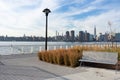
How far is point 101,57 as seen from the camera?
11023 millimetres

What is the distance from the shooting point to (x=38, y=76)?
8.91 metres

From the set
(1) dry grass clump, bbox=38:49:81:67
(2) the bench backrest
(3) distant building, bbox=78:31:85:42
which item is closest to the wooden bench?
(2) the bench backrest

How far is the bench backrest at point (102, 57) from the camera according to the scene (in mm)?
10414

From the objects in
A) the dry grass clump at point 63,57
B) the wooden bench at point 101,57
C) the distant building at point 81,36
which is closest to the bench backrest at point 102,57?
the wooden bench at point 101,57

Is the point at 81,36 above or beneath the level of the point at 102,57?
above

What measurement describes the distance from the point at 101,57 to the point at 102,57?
62 mm

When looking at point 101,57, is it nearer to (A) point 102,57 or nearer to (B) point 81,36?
(A) point 102,57

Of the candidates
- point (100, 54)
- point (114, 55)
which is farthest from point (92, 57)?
point (114, 55)

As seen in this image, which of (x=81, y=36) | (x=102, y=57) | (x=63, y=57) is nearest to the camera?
(x=102, y=57)

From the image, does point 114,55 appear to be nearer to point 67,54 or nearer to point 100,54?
point 100,54

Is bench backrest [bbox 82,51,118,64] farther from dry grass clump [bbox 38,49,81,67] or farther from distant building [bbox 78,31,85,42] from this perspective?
distant building [bbox 78,31,85,42]

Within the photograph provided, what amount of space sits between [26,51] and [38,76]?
1488 centimetres

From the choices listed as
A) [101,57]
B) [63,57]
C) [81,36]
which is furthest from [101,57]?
[81,36]

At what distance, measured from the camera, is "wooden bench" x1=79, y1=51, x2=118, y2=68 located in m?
10.4
